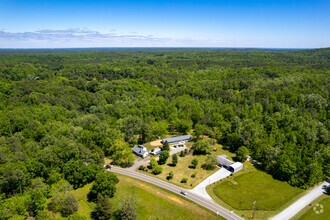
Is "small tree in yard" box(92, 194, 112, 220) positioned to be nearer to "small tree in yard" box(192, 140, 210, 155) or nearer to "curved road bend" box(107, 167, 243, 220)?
"curved road bend" box(107, 167, 243, 220)

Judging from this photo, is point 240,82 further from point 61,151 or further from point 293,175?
point 61,151

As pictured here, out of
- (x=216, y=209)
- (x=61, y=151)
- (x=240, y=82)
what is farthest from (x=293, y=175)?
(x=240, y=82)

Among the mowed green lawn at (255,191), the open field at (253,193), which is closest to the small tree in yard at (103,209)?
the open field at (253,193)

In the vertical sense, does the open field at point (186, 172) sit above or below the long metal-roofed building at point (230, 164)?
below

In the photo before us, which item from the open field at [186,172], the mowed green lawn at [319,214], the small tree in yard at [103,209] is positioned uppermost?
the small tree in yard at [103,209]

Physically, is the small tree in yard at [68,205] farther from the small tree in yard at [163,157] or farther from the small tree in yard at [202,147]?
the small tree in yard at [202,147]

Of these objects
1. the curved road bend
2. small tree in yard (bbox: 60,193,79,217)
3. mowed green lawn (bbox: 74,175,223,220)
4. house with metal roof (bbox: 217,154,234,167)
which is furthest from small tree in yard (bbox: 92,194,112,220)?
house with metal roof (bbox: 217,154,234,167)

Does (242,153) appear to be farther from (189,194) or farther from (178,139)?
(178,139)

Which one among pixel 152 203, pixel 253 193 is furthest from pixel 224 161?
pixel 152 203
